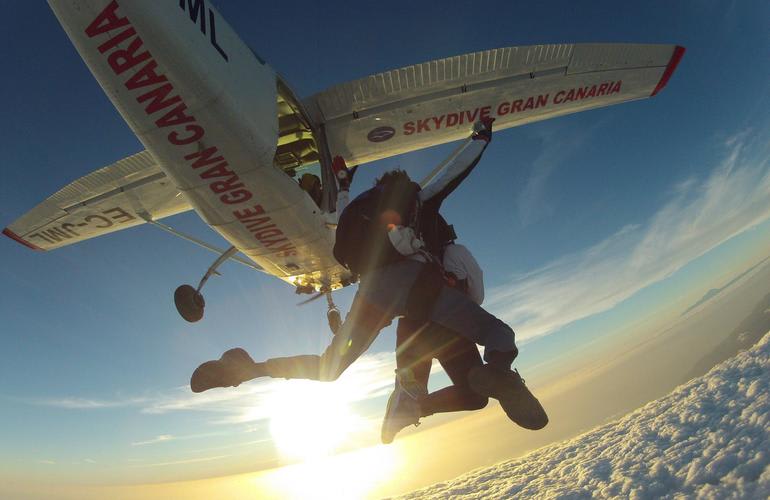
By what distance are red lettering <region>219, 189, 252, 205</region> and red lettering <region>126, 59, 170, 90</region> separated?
1.29 metres

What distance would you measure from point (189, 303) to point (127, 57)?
15.9 feet

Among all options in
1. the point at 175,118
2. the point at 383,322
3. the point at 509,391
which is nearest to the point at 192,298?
the point at 175,118

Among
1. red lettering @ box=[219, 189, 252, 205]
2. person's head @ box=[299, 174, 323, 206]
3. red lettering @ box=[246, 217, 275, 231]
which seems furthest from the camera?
person's head @ box=[299, 174, 323, 206]

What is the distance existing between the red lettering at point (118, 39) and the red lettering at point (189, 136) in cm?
79

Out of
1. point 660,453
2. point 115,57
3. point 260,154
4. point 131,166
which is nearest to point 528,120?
point 260,154

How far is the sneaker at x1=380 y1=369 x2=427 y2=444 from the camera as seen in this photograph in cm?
242

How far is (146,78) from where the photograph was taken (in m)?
3.06

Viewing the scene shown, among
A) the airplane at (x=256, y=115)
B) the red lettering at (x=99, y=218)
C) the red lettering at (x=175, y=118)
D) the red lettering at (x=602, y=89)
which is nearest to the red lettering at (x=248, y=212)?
the airplane at (x=256, y=115)

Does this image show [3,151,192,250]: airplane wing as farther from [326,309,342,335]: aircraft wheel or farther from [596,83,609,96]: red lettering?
[596,83,609,96]: red lettering

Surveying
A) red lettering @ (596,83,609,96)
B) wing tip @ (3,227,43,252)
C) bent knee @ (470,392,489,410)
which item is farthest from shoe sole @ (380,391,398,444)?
wing tip @ (3,227,43,252)

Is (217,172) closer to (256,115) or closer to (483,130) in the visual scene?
(256,115)

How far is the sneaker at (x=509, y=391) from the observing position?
1635 millimetres

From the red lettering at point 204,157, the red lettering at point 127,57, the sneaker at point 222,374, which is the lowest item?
the sneaker at point 222,374

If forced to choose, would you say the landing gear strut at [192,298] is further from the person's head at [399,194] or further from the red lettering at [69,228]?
the person's head at [399,194]
